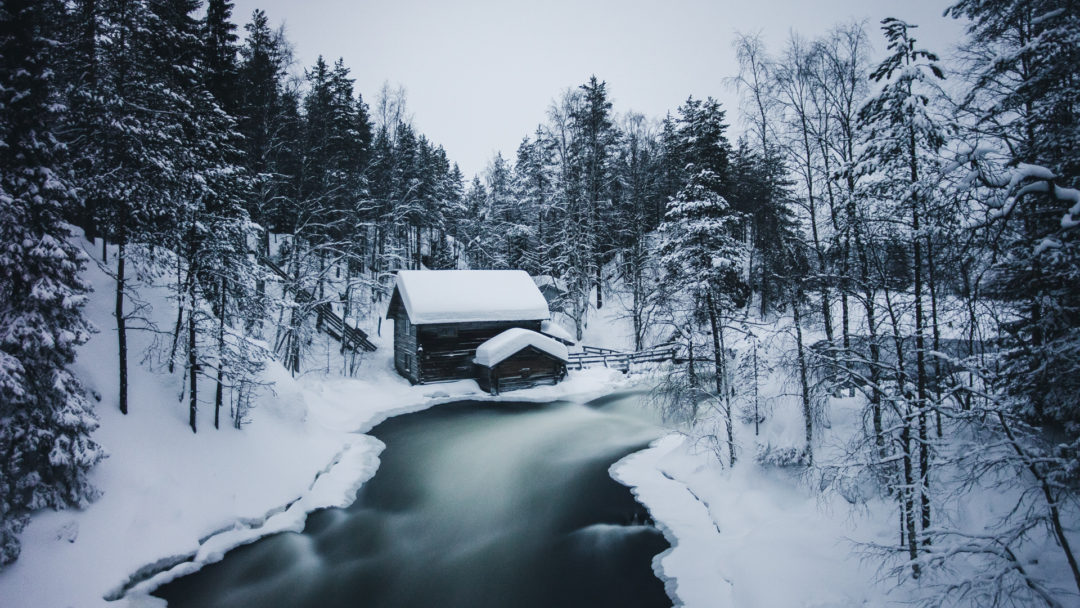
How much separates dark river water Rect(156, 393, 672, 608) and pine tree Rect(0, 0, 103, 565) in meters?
2.74

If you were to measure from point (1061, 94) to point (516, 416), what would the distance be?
57.8 ft

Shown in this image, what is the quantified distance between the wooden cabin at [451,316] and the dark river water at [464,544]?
330 inches

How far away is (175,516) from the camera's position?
29.2 feet

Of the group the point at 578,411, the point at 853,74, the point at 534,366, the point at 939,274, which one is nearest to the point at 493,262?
the point at 534,366

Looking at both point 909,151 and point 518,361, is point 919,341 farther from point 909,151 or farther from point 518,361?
point 518,361

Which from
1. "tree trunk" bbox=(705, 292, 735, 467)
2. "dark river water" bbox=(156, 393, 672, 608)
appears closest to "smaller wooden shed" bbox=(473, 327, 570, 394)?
"dark river water" bbox=(156, 393, 672, 608)

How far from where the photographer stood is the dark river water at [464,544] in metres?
7.89

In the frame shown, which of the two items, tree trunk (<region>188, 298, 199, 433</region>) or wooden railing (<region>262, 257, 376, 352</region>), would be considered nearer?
tree trunk (<region>188, 298, 199, 433</region>)

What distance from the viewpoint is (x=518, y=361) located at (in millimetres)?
24016

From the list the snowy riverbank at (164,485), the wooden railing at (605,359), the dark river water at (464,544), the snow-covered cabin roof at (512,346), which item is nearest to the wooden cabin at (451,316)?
the snow-covered cabin roof at (512,346)

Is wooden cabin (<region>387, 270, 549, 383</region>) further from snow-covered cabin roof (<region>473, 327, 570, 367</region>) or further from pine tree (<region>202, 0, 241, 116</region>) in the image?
pine tree (<region>202, 0, 241, 116</region>)

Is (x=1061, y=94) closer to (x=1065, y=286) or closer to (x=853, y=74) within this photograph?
(x=1065, y=286)

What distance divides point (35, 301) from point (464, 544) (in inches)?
350

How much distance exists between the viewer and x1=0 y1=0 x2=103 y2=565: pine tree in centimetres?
706
